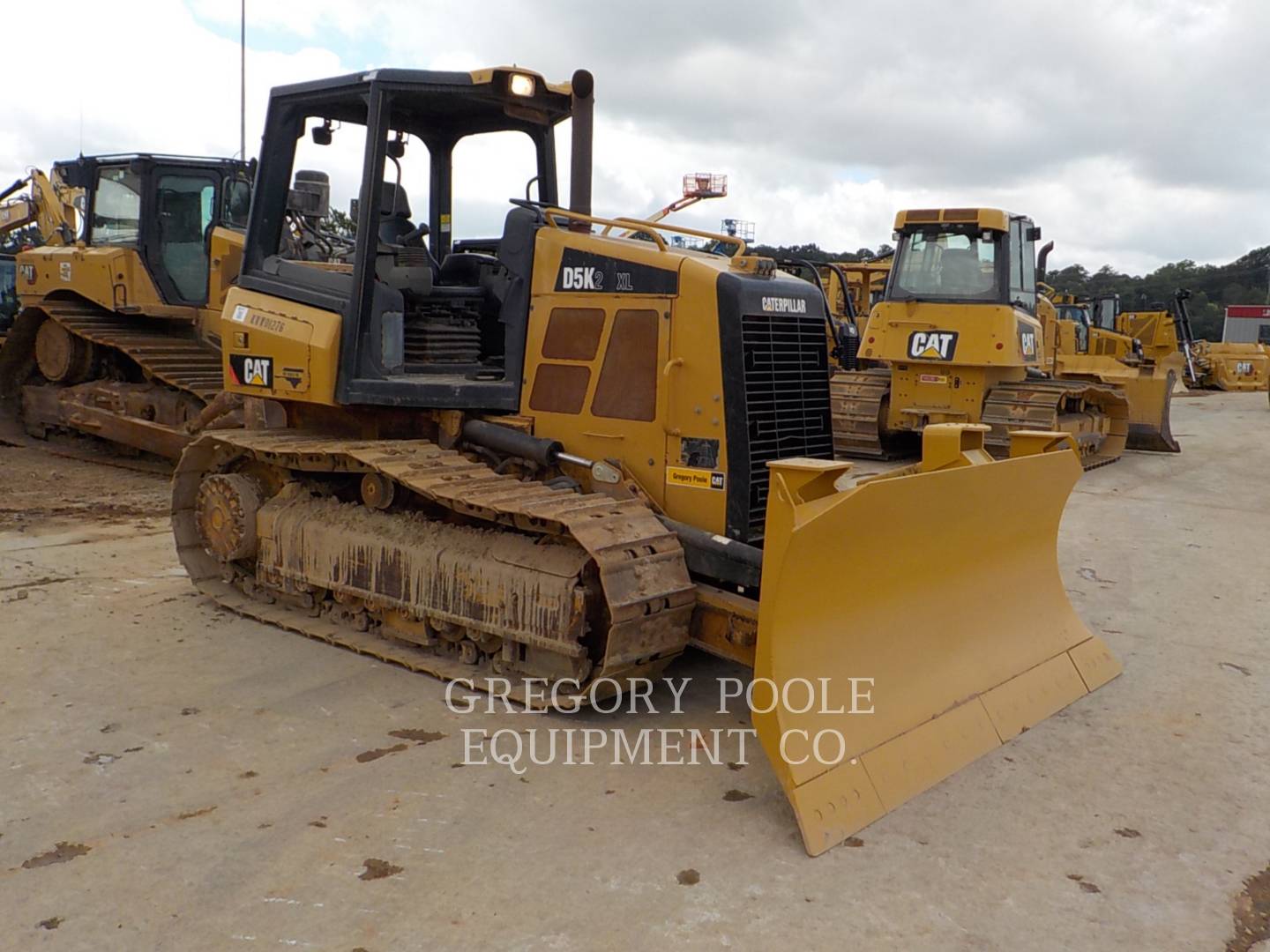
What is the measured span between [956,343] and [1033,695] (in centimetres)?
809

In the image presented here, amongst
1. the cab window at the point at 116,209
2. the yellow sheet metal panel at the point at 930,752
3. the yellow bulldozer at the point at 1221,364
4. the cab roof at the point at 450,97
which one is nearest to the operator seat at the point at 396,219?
the cab roof at the point at 450,97

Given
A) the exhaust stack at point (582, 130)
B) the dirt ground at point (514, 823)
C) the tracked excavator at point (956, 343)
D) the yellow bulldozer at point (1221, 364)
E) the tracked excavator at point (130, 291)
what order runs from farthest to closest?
the yellow bulldozer at point (1221, 364)
the tracked excavator at point (956, 343)
the tracked excavator at point (130, 291)
the exhaust stack at point (582, 130)
the dirt ground at point (514, 823)

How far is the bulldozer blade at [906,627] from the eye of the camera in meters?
3.86

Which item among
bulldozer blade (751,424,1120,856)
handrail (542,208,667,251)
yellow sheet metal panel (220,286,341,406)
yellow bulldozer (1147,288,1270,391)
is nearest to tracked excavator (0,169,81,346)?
yellow sheet metal panel (220,286,341,406)

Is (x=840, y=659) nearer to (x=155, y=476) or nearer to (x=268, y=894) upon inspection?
(x=268, y=894)

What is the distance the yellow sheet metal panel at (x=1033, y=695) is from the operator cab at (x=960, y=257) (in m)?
7.93

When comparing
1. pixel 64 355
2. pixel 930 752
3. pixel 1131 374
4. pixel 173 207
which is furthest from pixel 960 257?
pixel 64 355

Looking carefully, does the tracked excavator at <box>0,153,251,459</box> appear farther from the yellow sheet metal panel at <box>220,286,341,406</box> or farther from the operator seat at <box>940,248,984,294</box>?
the operator seat at <box>940,248,984,294</box>

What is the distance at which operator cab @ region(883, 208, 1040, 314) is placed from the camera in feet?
40.9

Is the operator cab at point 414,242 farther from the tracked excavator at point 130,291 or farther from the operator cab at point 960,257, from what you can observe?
the operator cab at point 960,257

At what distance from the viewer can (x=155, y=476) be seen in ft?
34.9

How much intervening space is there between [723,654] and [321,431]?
2.85 m

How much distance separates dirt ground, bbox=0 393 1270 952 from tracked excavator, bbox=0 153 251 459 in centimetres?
572

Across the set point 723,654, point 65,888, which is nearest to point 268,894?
point 65,888
